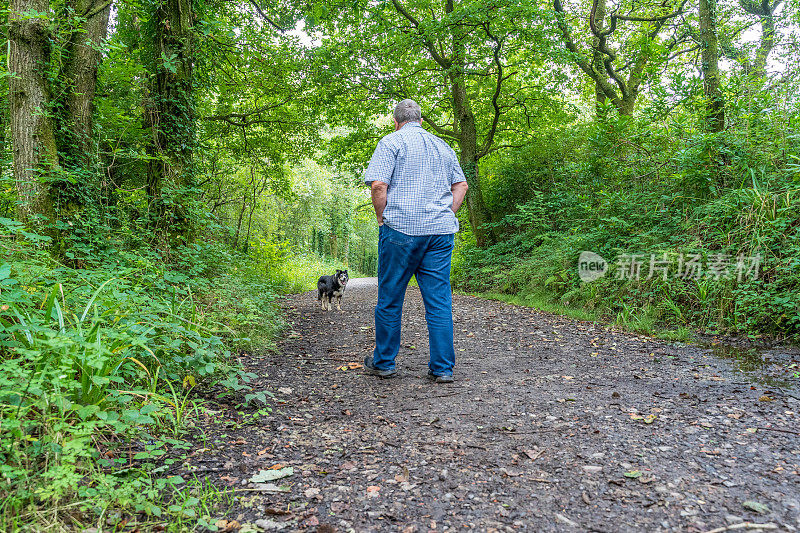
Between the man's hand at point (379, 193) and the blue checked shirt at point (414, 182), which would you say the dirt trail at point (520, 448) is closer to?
the blue checked shirt at point (414, 182)

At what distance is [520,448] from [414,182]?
2.11m

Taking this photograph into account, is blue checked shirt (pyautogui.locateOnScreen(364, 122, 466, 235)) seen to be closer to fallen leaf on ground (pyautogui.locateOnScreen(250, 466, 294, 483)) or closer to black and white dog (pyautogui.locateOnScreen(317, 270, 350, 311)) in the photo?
fallen leaf on ground (pyautogui.locateOnScreen(250, 466, 294, 483))

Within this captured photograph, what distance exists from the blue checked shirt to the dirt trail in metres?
1.30

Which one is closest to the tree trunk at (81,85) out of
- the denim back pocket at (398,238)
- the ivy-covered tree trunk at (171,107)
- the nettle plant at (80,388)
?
the ivy-covered tree trunk at (171,107)

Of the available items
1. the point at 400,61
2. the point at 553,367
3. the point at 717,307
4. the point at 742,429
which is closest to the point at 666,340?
the point at 717,307

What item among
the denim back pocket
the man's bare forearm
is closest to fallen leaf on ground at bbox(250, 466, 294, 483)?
the denim back pocket

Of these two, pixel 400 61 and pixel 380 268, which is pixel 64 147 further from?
pixel 400 61

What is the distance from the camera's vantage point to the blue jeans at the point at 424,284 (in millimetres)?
3551

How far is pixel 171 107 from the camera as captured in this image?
5.31 metres

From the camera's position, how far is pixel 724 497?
176 centimetres

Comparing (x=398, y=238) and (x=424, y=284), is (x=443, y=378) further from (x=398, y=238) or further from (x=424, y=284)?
(x=398, y=238)

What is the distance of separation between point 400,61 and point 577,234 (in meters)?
6.92

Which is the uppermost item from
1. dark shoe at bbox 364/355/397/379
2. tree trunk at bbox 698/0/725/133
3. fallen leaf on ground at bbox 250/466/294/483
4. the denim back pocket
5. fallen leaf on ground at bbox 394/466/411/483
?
tree trunk at bbox 698/0/725/133

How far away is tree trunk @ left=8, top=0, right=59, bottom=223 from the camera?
13.4 feet
